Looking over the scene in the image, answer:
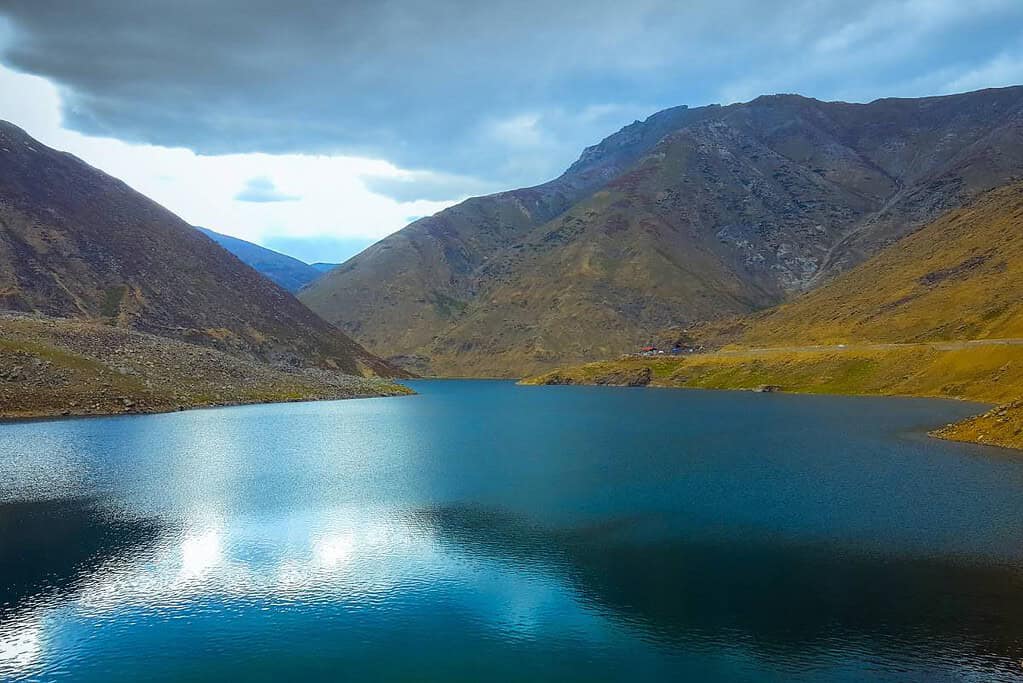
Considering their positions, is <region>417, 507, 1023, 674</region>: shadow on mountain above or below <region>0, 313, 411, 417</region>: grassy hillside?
below

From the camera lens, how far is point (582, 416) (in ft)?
543

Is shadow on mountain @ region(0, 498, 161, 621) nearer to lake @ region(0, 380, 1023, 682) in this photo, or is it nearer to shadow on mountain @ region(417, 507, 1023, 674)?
lake @ region(0, 380, 1023, 682)

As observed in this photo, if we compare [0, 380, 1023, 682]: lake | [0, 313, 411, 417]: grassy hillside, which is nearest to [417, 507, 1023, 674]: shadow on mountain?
[0, 380, 1023, 682]: lake

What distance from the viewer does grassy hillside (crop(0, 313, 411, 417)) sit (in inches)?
5605

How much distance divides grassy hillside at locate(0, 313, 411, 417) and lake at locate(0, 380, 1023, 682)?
48553 mm

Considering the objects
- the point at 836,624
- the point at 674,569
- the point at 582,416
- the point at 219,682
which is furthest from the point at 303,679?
the point at 582,416

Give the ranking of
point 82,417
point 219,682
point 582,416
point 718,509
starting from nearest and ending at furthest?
1. point 219,682
2. point 718,509
3. point 82,417
4. point 582,416

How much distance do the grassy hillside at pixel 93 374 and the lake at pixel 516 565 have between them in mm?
48553

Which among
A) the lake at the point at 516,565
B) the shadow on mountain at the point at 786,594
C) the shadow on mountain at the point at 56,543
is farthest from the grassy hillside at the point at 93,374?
the shadow on mountain at the point at 786,594

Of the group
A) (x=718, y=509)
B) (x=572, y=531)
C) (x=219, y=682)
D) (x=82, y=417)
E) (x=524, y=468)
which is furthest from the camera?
(x=82, y=417)

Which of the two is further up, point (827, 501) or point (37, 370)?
point (37, 370)

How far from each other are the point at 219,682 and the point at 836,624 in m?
36.1

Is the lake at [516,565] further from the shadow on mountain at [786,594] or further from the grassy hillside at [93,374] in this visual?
the grassy hillside at [93,374]

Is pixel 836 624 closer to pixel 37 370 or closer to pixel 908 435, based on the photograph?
pixel 908 435
